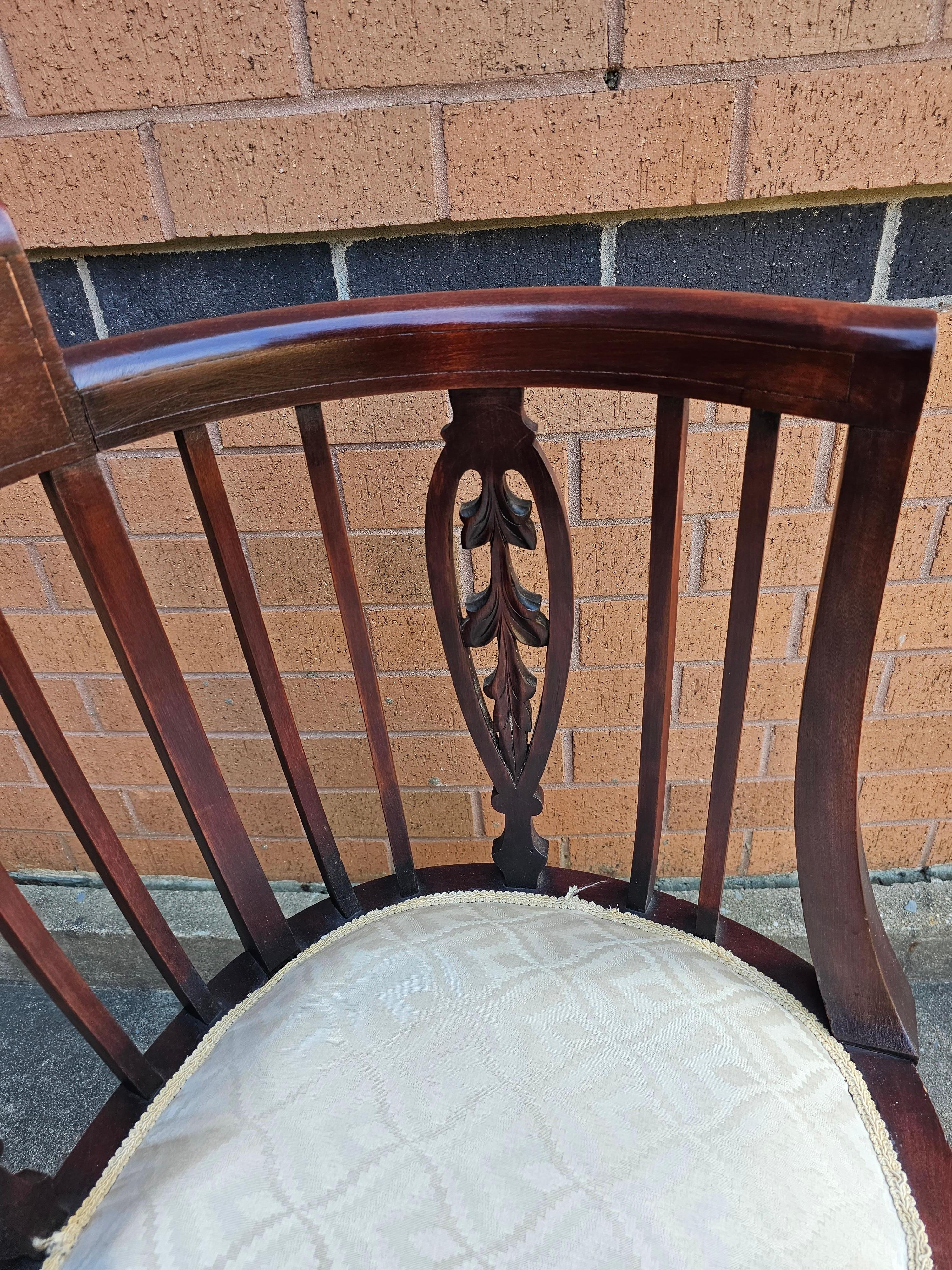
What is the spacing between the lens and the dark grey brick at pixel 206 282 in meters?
0.80

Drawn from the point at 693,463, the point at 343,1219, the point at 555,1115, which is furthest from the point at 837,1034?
the point at 693,463

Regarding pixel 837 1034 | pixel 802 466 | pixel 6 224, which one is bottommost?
pixel 837 1034

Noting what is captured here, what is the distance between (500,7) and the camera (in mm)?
685

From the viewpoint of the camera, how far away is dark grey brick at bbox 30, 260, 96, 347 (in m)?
0.81

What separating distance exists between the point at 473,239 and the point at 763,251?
27 centimetres

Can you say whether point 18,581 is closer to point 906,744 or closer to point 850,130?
point 850,130

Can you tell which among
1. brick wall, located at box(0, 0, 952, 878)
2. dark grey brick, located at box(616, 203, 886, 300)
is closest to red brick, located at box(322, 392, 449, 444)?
brick wall, located at box(0, 0, 952, 878)

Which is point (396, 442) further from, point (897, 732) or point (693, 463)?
point (897, 732)

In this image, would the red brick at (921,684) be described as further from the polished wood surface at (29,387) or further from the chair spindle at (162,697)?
the polished wood surface at (29,387)

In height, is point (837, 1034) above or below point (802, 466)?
below

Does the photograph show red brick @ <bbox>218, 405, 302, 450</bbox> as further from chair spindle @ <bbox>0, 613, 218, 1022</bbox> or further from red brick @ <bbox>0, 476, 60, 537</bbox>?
chair spindle @ <bbox>0, 613, 218, 1022</bbox>

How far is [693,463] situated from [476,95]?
1.32 feet

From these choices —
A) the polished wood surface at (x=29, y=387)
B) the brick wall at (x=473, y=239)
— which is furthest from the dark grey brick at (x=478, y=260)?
the polished wood surface at (x=29, y=387)

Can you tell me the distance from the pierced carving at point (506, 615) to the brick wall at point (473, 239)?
31 centimetres
